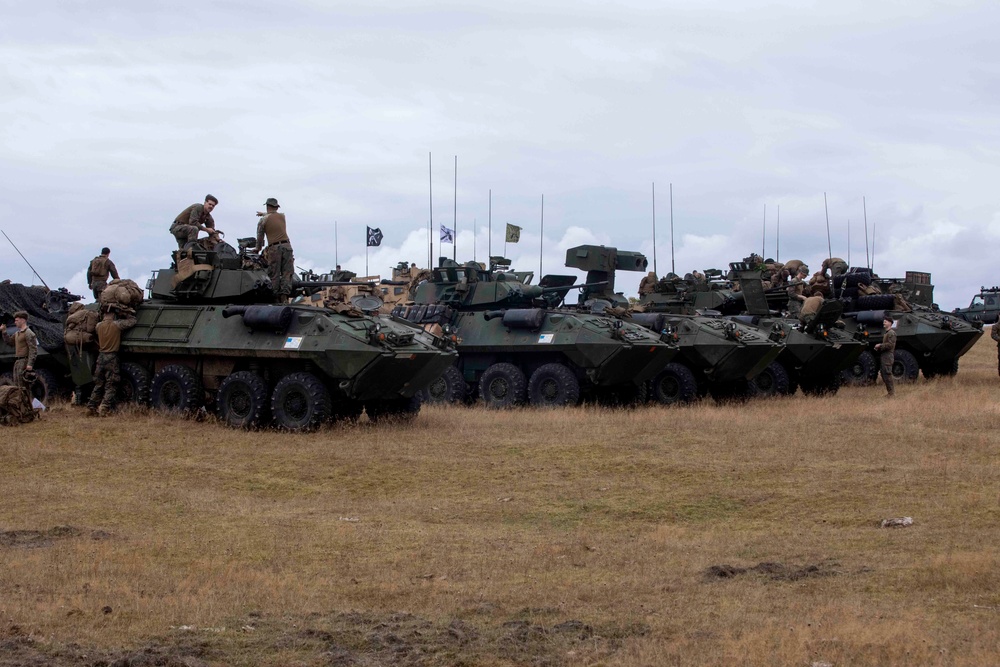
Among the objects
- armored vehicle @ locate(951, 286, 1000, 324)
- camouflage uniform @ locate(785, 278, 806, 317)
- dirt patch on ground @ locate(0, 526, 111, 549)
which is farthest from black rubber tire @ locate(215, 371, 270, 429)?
armored vehicle @ locate(951, 286, 1000, 324)

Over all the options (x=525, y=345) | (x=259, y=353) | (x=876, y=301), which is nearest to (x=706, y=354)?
(x=525, y=345)

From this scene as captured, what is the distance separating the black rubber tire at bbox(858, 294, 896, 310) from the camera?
29609mm

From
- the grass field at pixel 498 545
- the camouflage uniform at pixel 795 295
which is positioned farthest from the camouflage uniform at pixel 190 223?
the camouflage uniform at pixel 795 295

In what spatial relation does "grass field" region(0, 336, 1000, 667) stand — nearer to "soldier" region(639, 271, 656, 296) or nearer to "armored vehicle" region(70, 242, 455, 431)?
"armored vehicle" region(70, 242, 455, 431)

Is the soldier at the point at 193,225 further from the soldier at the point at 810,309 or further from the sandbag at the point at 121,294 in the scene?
the soldier at the point at 810,309

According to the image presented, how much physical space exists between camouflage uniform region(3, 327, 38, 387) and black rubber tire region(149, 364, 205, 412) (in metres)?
1.84

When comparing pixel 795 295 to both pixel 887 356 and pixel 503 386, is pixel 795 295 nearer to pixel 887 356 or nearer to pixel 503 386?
pixel 887 356

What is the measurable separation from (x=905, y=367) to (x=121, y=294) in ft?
60.2

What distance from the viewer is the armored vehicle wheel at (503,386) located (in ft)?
72.5

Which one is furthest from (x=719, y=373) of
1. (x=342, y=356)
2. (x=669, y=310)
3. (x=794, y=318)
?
(x=342, y=356)

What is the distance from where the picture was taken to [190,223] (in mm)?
20141

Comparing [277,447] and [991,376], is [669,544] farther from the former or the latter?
[991,376]

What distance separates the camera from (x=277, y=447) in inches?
632

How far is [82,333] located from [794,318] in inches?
586
